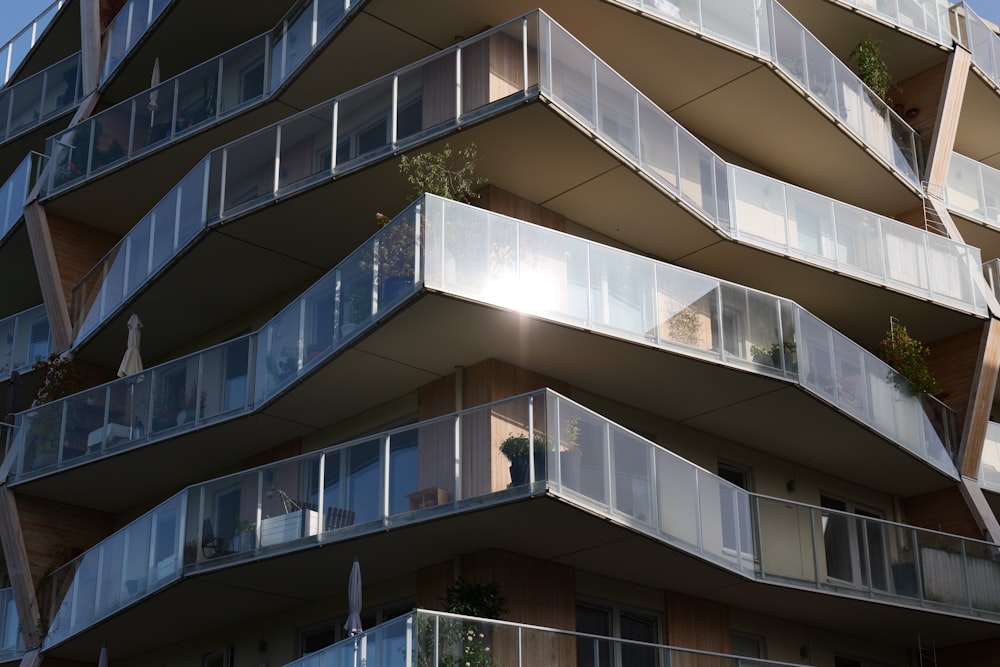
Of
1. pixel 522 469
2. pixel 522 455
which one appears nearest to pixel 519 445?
pixel 522 455

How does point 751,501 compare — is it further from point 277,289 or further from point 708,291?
point 277,289

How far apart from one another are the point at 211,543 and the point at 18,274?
12.9 meters

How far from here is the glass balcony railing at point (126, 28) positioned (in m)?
27.7

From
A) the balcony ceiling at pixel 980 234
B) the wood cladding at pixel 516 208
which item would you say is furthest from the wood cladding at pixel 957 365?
the wood cladding at pixel 516 208

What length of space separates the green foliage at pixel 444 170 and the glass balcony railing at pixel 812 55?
365 centimetres

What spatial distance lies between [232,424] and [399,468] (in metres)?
4.43

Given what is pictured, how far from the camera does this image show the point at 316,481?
18750 mm

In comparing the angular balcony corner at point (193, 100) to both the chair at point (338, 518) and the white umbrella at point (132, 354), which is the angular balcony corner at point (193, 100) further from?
the chair at point (338, 518)

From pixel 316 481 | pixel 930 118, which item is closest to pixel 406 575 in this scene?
pixel 316 481

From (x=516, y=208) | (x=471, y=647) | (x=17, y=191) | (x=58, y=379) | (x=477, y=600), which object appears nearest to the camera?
(x=471, y=647)

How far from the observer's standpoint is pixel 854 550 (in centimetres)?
2130

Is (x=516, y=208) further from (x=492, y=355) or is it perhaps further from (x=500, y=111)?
(x=492, y=355)

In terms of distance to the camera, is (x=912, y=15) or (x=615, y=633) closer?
(x=615, y=633)

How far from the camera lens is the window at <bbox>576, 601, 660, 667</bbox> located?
56.4 feet
